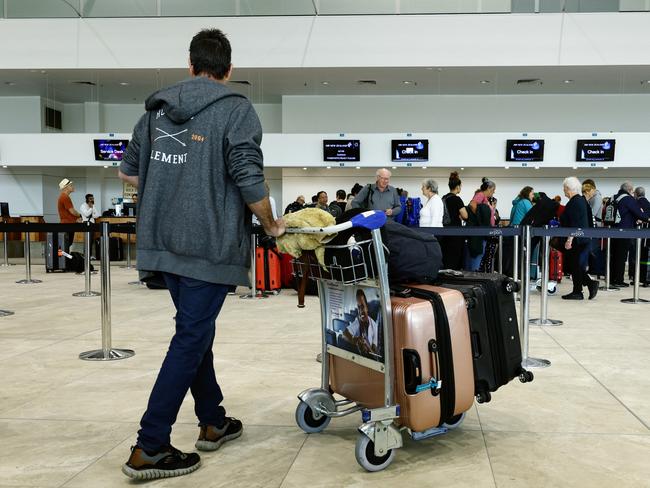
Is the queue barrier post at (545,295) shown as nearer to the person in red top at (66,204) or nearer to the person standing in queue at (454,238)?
the person standing in queue at (454,238)

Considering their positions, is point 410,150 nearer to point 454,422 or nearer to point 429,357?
point 454,422

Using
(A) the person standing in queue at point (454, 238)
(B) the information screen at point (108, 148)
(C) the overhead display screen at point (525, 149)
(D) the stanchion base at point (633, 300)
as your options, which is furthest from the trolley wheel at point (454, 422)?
(B) the information screen at point (108, 148)

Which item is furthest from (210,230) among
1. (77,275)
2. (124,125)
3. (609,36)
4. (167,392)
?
(124,125)

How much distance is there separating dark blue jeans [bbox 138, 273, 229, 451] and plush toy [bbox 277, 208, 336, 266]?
0.30 m

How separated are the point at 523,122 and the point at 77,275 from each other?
10164 millimetres

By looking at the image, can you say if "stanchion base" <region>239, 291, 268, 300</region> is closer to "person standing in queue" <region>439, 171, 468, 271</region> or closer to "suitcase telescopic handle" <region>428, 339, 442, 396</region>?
"person standing in queue" <region>439, 171, 468, 271</region>

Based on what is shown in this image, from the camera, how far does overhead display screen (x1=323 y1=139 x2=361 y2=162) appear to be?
46.2 feet

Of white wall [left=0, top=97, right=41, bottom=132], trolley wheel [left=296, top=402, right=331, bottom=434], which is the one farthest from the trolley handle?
white wall [left=0, top=97, right=41, bottom=132]

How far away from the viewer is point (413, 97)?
50.9 feet

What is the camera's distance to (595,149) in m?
13.8

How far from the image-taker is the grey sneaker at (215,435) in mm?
2674

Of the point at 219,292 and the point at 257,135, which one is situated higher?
the point at 257,135

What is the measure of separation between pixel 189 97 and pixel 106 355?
8.51ft

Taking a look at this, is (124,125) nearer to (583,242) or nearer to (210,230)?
(583,242)
